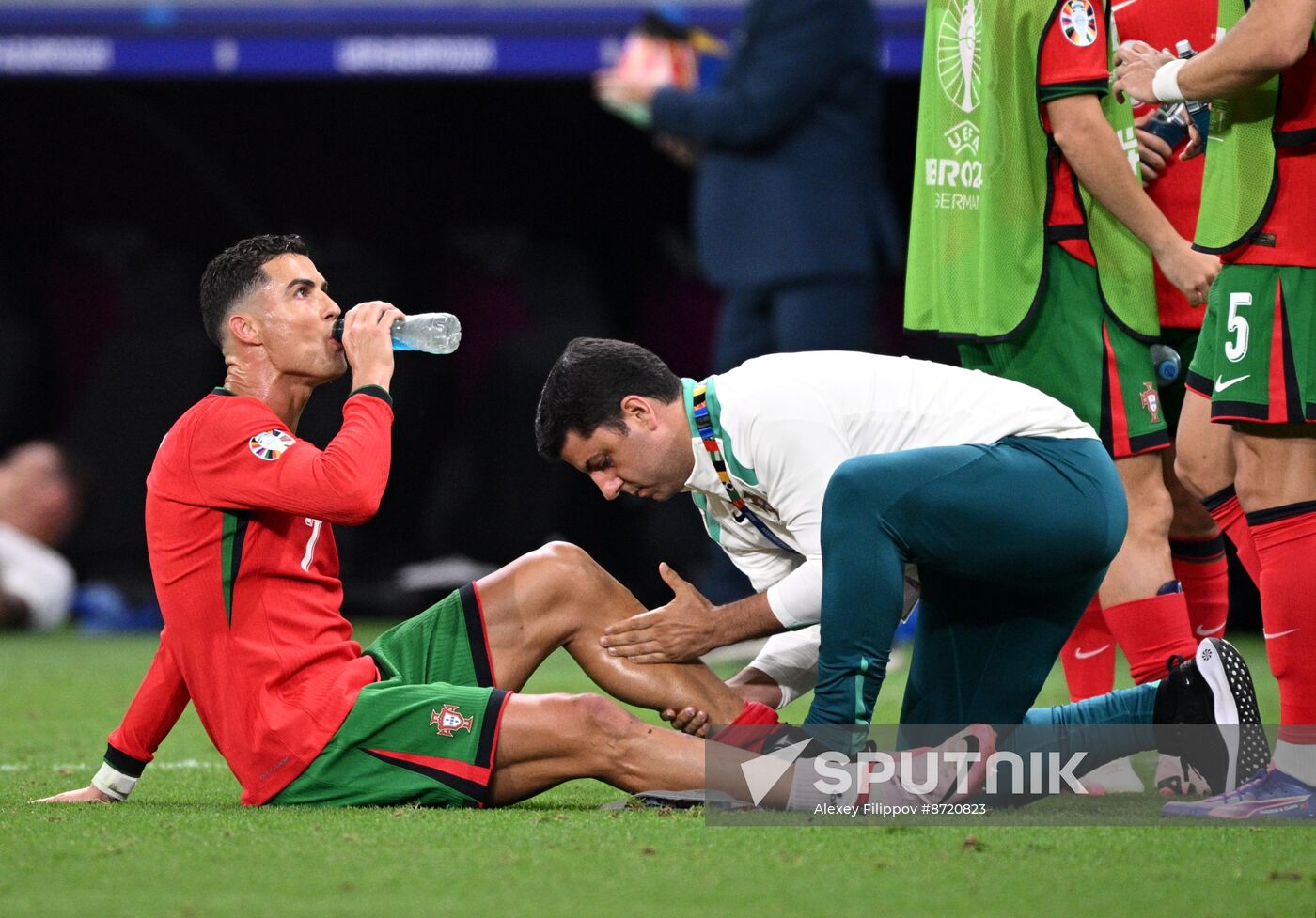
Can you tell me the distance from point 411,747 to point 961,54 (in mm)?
2207

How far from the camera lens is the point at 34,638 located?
8.16 meters

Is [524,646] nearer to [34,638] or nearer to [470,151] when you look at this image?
[34,638]

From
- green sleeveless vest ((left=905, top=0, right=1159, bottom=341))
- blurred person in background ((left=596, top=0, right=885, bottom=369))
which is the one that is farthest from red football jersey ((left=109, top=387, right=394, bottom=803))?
blurred person in background ((left=596, top=0, right=885, bottom=369))

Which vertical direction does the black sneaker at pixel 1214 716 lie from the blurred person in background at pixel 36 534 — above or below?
above

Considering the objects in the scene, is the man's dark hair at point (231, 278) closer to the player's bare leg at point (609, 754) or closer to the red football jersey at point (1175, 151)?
the player's bare leg at point (609, 754)

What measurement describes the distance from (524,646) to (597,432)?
53 centimetres

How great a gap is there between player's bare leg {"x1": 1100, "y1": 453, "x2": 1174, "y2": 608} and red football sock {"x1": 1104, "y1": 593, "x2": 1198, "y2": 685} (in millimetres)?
30

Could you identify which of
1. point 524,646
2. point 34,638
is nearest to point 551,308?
point 34,638

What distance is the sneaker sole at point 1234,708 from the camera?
357cm

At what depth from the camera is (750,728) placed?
3.63 m

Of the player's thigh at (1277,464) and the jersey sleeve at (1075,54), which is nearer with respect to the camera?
the player's thigh at (1277,464)

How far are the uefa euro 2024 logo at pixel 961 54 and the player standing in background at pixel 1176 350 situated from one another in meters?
0.45

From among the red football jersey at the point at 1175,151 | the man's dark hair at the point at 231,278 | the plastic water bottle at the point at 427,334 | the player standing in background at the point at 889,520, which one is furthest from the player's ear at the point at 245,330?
the red football jersey at the point at 1175,151

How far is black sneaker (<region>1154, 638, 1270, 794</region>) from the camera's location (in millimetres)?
3574
